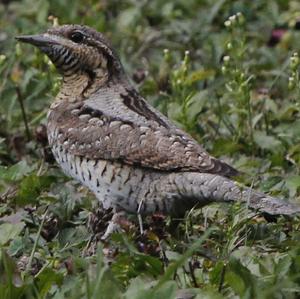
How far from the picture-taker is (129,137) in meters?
6.32

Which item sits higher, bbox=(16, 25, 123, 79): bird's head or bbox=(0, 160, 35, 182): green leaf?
bbox=(16, 25, 123, 79): bird's head

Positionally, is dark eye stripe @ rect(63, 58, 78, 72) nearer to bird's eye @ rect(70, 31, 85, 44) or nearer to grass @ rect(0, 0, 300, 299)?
bird's eye @ rect(70, 31, 85, 44)

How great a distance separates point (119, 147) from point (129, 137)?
7 cm

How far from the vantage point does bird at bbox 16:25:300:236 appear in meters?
6.08

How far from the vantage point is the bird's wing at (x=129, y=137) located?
617 centimetres

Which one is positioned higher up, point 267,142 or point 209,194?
point 209,194

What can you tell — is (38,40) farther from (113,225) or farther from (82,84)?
(113,225)

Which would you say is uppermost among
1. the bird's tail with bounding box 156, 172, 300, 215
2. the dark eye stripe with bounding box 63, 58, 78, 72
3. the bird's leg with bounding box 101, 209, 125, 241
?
the dark eye stripe with bounding box 63, 58, 78, 72

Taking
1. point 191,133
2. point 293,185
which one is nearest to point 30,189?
point 191,133

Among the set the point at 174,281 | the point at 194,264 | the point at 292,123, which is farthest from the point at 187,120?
the point at 174,281

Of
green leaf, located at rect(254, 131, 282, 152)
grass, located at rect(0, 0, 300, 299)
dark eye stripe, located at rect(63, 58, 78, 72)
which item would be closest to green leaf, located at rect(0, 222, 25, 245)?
grass, located at rect(0, 0, 300, 299)

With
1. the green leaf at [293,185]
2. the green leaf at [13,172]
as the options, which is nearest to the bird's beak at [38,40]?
the green leaf at [13,172]

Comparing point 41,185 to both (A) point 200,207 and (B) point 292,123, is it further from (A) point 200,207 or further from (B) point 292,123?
(B) point 292,123

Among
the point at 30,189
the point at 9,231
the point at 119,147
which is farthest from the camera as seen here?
the point at 30,189
